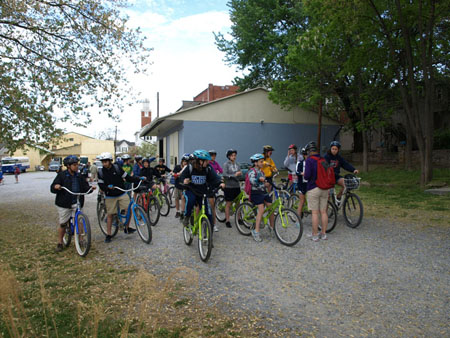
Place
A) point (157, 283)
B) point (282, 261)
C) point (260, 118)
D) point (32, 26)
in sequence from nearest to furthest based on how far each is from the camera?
point (157, 283)
point (282, 261)
point (32, 26)
point (260, 118)

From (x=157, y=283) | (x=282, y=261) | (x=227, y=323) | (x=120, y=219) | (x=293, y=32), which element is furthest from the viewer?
(x=293, y=32)

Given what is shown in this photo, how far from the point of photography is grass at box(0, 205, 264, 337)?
8.70 feet

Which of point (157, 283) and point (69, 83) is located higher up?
point (69, 83)

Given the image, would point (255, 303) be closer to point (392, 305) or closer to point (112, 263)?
point (392, 305)

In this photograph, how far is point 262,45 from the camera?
80.7ft

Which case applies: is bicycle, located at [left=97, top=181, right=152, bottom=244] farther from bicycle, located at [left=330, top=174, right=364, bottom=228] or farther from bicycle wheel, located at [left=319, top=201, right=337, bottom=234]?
bicycle, located at [left=330, top=174, right=364, bottom=228]

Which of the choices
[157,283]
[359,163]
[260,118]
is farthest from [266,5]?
[157,283]

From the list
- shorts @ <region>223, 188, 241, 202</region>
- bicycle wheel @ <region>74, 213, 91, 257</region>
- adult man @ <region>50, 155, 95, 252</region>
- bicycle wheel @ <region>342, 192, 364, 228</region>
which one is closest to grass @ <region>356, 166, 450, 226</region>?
bicycle wheel @ <region>342, 192, 364, 228</region>

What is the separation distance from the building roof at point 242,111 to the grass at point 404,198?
344 inches

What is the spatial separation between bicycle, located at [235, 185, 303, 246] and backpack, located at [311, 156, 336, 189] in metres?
0.83

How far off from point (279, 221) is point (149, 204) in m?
4.00

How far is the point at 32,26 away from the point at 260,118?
17.5 meters

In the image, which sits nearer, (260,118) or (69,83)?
(69,83)

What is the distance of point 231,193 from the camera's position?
323 inches
